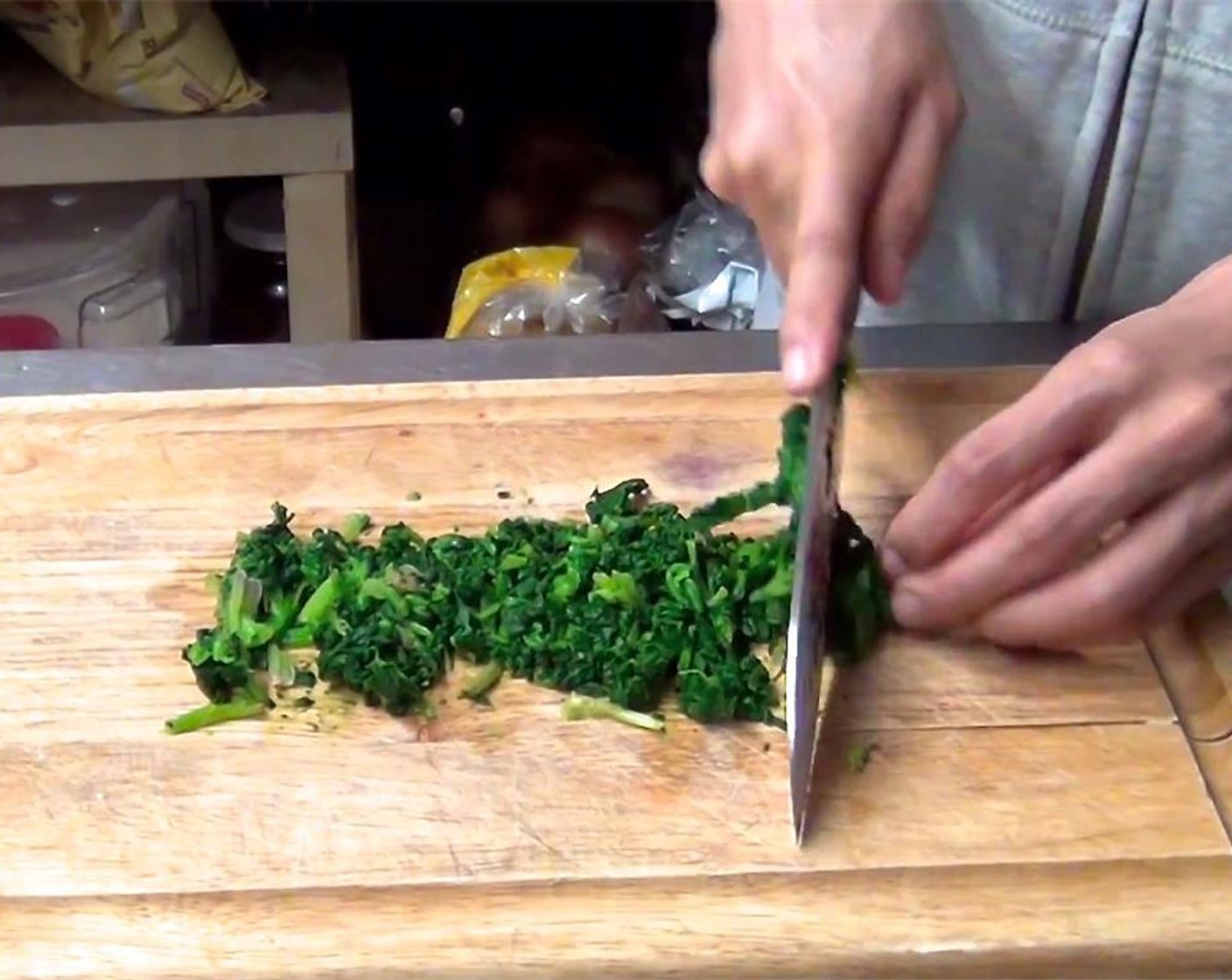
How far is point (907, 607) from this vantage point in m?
0.88

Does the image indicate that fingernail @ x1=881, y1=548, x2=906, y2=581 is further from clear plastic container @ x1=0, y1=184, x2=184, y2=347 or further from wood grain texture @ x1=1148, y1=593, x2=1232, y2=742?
clear plastic container @ x1=0, y1=184, x2=184, y2=347

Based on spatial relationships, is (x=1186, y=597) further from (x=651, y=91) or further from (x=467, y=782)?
(x=651, y=91)

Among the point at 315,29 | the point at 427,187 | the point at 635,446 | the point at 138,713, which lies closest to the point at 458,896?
the point at 138,713

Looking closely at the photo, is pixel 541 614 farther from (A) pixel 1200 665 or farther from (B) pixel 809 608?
(A) pixel 1200 665

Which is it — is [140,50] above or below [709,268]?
above

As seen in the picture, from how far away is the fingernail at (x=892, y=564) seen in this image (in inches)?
35.2

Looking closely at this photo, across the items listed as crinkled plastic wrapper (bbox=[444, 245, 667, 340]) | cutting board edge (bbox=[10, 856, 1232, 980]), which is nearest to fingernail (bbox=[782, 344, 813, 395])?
cutting board edge (bbox=[10, 856, 1232, 980])

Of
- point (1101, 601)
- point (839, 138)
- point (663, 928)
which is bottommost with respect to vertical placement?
point (663, 928)

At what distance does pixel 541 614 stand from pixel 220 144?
32.2 inches

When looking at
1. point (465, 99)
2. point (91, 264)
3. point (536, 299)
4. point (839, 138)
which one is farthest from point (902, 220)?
point (465, 99)

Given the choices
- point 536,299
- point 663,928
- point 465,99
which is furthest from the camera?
point 465,99

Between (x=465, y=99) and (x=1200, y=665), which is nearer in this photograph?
(x=1200, y=665)

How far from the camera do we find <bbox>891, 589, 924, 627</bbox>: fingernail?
0.88 meters

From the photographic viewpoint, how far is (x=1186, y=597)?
87cm
